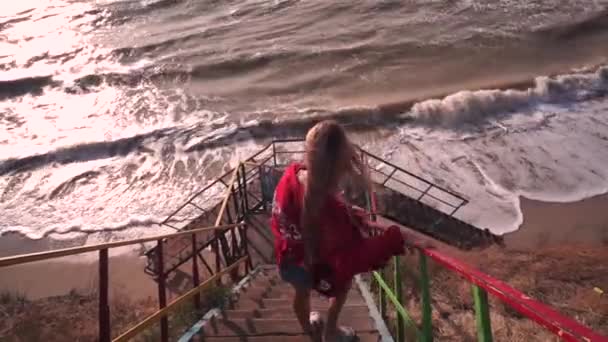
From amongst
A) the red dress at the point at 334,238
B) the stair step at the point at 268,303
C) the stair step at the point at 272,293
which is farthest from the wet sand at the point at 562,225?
the red dress at the point at 334,238

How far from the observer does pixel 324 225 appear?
9.75 feet

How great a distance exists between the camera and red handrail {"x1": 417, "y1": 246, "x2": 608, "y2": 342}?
1.54 metres

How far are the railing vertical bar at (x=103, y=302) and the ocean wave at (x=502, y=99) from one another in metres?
15.1

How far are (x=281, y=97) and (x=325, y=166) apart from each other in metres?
18.8

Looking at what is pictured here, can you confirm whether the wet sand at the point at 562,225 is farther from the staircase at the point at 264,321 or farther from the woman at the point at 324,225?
the woman at the point at 324,225

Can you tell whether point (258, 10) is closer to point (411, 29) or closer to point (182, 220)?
point (411, 29)

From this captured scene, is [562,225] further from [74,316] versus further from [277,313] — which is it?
[74,316]

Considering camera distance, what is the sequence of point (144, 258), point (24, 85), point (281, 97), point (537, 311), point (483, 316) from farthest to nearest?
point (24, 85), point (281, 97), point (144, 258), point (483, 316), point (537, 311)

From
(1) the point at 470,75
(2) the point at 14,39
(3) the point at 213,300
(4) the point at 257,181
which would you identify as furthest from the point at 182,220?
(2) the point at 14,39

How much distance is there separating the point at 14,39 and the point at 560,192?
27813 millimetres

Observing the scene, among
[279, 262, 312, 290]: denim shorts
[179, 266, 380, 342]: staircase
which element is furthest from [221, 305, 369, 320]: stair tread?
[279, 262, 312, 290]: denim shorts

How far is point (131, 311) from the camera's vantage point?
26.1ft

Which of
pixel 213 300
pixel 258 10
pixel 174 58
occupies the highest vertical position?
pixel 258 10

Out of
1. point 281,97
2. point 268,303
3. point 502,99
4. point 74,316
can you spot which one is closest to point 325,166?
point 268,303
